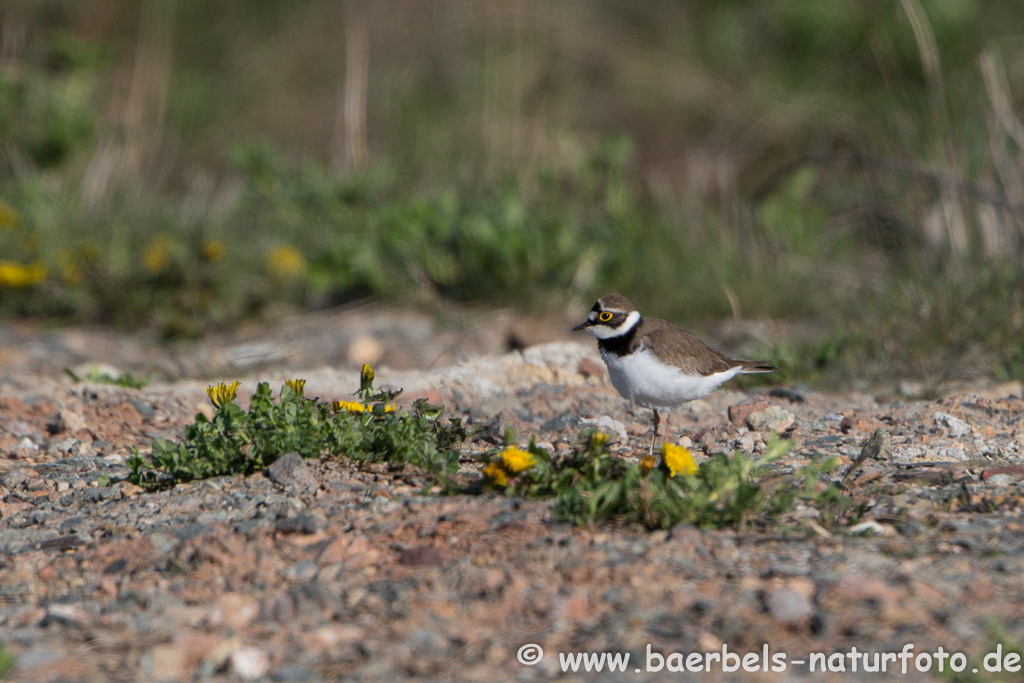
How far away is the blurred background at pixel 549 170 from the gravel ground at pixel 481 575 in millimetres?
2570

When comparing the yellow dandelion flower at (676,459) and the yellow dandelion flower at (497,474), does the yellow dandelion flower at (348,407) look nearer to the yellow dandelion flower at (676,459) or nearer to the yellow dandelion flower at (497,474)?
the yellow dandelion flower at (497,474)

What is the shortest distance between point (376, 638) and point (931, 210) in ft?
19.0

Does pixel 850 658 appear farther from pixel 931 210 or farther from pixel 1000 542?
pixel 931 210

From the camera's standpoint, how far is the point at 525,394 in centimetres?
498

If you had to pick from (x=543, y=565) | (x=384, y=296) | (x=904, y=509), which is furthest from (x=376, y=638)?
(x=384, y=296)

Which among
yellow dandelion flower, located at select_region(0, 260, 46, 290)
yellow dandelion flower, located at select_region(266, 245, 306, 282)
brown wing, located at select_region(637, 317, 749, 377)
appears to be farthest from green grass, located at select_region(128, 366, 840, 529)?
yellow dandelion flower, located at select_region(0, 260, 46, 290)

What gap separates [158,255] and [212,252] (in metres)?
0.37

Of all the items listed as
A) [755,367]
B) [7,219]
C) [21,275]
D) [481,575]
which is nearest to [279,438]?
[481,575]

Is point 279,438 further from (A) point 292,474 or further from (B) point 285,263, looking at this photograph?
(B) point 285,263

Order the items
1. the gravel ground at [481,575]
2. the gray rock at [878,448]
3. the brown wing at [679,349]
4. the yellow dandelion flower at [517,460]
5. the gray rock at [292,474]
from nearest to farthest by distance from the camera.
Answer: the gravel ground at [481,575], the yellow dandelion flower at [517,460], the gray rock at [292,474], the gray rock at [878,448], the brown wing at [679,349]

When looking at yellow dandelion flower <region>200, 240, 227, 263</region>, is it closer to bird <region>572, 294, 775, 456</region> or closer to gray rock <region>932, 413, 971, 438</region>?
bird <region>572, 294, 775, 456</region>

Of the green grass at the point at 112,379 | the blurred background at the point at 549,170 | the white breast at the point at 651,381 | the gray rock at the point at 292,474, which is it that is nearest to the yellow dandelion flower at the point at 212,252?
the blurred background at the point at 549,170

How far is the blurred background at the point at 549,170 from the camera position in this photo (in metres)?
6.88

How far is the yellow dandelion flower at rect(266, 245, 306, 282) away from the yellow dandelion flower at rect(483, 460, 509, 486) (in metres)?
4.43
